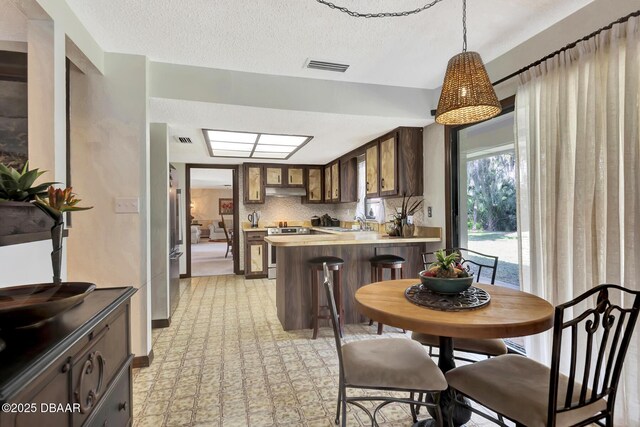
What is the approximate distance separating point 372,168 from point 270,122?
1.61 m

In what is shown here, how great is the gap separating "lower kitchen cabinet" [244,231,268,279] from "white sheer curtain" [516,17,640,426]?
14.2 feet

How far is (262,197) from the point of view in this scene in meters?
6.14

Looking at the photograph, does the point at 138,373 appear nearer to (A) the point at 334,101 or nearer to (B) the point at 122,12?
(B) the point at 122,12

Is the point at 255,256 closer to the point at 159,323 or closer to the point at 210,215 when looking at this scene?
the point at 159,323

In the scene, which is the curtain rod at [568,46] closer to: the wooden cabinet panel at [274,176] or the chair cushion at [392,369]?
the chair cushion at [392,369]

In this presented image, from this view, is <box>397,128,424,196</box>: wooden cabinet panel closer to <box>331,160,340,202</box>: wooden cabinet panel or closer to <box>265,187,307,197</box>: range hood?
<box>331,160,340,202</box>: wooden cabinet panel

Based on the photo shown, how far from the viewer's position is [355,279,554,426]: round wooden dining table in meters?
1.28

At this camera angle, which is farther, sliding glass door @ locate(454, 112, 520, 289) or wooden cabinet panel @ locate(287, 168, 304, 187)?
wooden cabinet panel @ locate(287, 168, 304, 187)

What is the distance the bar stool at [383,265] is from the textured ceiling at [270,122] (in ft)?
4.83

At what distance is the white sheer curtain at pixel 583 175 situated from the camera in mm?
1659

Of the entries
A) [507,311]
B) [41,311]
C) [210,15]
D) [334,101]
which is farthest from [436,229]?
[41,311]

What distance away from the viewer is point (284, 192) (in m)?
6.29

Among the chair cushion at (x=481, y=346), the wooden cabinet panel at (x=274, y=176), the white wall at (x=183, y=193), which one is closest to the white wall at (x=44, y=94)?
the chair cushion at (x=481, y=346)

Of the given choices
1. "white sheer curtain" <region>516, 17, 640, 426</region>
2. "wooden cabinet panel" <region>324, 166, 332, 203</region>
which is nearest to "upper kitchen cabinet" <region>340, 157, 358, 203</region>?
"wooden cabinet panel" <region>324, 166, 332, 203</region>
